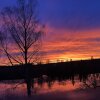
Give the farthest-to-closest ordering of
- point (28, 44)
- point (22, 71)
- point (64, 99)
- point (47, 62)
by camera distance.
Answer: point (47, 62), point (22, 71), point (28, 44), point (64, 99)

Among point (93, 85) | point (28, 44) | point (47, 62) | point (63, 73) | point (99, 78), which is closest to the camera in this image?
point (93, 85)

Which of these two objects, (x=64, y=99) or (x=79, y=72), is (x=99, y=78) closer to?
(x=79, y=72)

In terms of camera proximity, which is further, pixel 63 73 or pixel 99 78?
pixel 63 73

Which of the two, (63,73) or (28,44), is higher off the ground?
(28,44)

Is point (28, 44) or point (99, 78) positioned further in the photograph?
point (28, 44)

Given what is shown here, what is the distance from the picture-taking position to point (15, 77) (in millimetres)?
62906

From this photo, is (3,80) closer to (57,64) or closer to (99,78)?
(57,64)

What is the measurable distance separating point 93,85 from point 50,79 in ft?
59.0

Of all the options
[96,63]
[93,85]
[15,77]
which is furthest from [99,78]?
[15,77]

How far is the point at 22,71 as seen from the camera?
5347 cm

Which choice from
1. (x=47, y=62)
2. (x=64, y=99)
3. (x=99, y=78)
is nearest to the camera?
(x=64, y=99)

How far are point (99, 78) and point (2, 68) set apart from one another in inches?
938

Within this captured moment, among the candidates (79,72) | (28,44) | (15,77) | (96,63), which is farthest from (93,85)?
(15,77)

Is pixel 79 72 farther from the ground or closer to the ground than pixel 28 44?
closer to the ground
